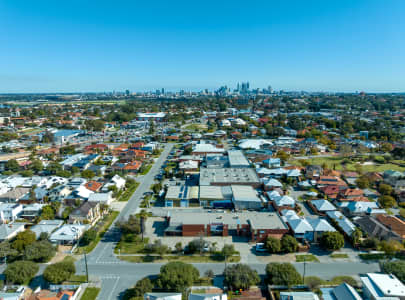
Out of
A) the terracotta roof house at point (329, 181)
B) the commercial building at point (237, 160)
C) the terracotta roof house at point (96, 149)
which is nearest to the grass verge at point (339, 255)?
the terracotta roof house at point (329, 181)

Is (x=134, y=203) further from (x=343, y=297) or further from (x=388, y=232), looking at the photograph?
(x=388, y=232)

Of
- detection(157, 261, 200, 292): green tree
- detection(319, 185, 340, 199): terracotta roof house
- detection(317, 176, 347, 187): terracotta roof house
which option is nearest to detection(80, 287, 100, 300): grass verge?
detection(157, 261, 200, 292): green tree

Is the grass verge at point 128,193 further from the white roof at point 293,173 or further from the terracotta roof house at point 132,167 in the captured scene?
the white roof at point 293,173

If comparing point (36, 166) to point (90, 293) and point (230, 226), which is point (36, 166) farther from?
point (230, 226)

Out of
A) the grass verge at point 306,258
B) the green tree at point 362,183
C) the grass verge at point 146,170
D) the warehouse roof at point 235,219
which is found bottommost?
the grass verge at point 306,258

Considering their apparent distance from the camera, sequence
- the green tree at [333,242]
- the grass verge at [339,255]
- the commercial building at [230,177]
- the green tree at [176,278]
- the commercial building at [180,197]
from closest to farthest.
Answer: the green tree at [176,278]
the grass verge at [339,255]
the green tree at [333,242]
the commercial building at [180,197]
the commercial building at [230,177]
